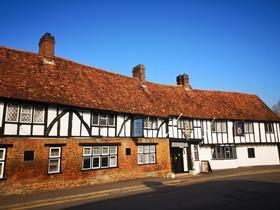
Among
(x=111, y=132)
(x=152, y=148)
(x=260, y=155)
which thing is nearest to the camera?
(x=111, y=132)

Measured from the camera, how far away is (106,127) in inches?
705

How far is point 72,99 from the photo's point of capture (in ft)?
53.6

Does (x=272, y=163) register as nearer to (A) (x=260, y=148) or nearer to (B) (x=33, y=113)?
(A) (x=260, y=148)

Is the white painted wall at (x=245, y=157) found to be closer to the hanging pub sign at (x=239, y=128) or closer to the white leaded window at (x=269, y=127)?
the hanging pub sign at (x=239, y=128)

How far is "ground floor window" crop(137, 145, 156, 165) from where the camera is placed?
1980 cm

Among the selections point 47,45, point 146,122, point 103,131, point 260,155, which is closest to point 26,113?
point 103,131

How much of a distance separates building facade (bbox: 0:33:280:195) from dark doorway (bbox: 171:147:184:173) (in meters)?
0.10

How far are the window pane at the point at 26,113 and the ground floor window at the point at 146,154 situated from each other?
30.1 feet

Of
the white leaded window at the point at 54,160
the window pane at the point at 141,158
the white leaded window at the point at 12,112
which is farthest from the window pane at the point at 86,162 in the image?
the white leaded window at the point at 12,112

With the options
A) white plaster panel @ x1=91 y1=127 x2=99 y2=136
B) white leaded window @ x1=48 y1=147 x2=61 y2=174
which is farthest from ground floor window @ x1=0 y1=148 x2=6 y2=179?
white plaster panel @ x1=91 y1=127 x2=99 y2=136

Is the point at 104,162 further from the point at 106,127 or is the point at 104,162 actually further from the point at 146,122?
the point at 146,122

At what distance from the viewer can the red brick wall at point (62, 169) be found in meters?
13.2

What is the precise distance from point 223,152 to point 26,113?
21.4 m

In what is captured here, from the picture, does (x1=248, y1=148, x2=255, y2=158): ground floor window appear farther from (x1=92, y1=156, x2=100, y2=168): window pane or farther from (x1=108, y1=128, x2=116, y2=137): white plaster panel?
(x1=92, y1=156, x2=100, y2=168): window pane
